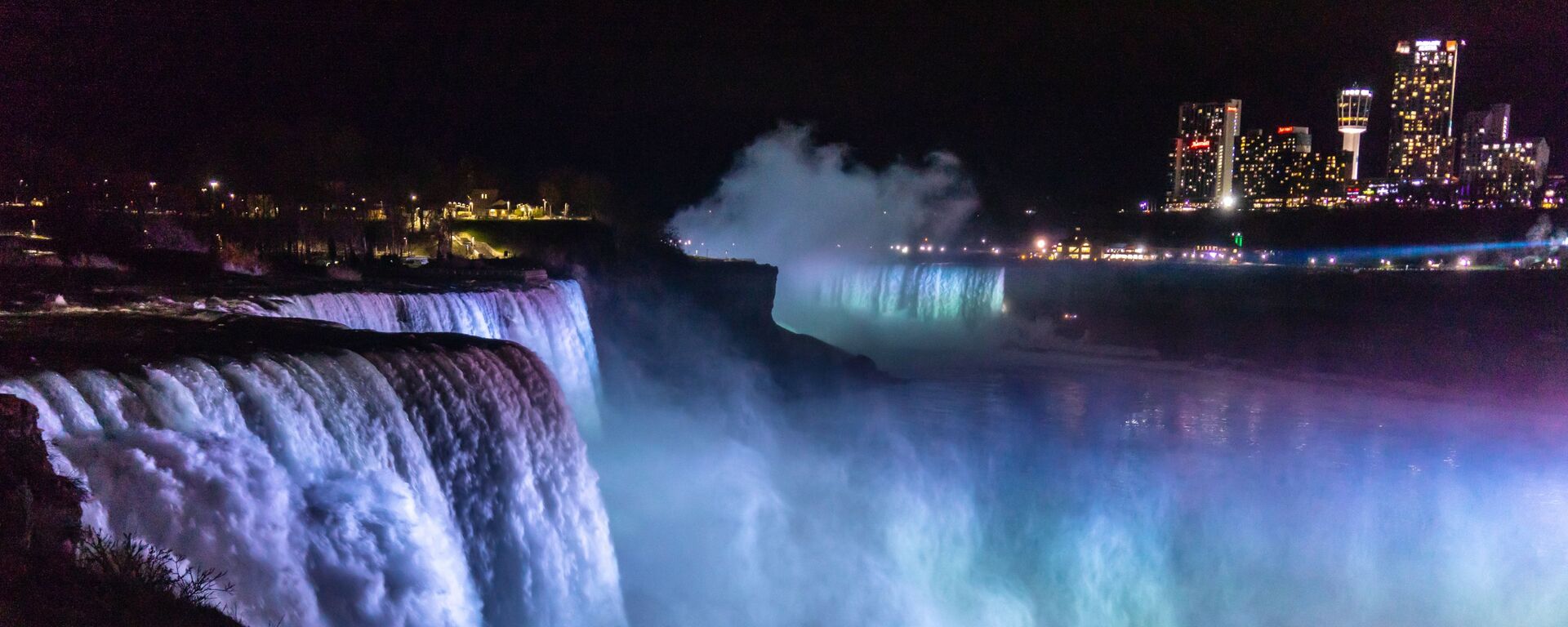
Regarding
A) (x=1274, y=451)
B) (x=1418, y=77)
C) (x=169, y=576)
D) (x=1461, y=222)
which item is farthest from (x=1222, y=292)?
(x=1418, y=77)

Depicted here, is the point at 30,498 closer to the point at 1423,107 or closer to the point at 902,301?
the point at 902,301

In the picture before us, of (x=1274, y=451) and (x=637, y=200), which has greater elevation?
(x=637, y=200)

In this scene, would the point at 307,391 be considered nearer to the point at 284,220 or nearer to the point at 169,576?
the point at 169,576

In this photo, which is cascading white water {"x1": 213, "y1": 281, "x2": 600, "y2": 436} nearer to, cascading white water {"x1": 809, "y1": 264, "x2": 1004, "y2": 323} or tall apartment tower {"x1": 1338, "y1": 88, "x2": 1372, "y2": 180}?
cascading white water {"x1": 809, "y1": 264, "x2": 1004, "y2": 323}

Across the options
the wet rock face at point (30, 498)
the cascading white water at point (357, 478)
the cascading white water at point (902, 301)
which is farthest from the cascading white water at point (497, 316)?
the cascading white water at point (902, 301)

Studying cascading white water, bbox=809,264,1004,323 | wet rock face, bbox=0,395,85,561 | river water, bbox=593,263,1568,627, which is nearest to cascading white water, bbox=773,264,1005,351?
cascading white water, bbox=809,264,1004,323

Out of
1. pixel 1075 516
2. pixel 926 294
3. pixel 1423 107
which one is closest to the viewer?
pixel 1075 516

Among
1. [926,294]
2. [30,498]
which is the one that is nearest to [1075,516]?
[30,498]
